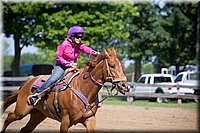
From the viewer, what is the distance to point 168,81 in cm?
2845

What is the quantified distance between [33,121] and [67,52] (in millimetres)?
1954

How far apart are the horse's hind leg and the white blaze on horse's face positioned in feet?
7.66

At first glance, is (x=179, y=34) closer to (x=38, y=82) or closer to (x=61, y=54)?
(x=38, y=82)

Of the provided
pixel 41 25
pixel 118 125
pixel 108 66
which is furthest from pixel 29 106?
pixel 41 25

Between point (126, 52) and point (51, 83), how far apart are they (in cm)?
3680

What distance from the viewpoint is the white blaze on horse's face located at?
6451mm

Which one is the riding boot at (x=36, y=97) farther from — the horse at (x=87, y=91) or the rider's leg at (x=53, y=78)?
the horse at (x=87, y=91)

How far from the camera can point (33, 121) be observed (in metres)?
8.26

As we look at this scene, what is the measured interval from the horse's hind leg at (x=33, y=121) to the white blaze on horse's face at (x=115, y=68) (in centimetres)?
234

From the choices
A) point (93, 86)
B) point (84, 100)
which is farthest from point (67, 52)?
point (84, 100)

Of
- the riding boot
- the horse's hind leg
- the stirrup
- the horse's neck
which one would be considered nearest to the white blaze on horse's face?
the horse's neck

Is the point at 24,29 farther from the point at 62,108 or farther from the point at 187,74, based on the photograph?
the point at 62,108

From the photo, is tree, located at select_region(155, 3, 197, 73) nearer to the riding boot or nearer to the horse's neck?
the riding boot

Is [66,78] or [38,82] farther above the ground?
[66,78]
